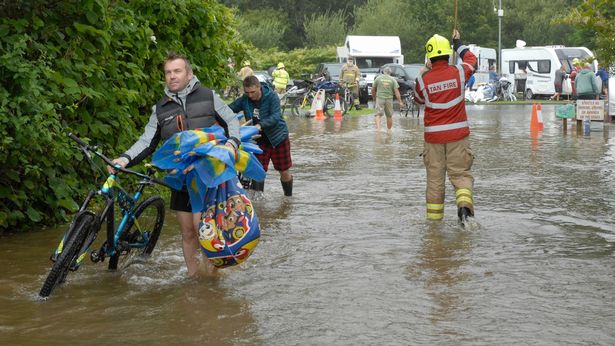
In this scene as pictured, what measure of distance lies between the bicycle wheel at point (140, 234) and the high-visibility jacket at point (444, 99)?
10.2 ft

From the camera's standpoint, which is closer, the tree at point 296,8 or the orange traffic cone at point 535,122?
the orange traffic cone at point 535,122

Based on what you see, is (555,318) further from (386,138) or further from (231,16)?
(386,138)

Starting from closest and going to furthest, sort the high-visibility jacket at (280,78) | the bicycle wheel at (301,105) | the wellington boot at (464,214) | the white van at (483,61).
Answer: the wellington boot at (464,214) < the high-visibility jacket at (280,78) < the bicycle wheel at (301,105) < the white van at (483,61)

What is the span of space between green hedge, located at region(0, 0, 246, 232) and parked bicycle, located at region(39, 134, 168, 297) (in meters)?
1.20

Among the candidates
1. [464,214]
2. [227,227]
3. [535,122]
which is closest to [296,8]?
[535,122]

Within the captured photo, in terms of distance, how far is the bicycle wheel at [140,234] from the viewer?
797cm

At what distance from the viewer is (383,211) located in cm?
1126

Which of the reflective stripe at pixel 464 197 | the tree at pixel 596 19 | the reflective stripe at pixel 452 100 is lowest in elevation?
the reflective stripe at pixel 464 197

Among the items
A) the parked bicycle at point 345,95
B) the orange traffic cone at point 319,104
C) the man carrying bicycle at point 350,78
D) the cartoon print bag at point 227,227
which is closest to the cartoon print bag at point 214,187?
the cartoon print bag at point 227,227

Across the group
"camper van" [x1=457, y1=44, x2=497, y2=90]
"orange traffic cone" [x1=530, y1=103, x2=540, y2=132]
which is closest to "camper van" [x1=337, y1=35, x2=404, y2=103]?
"camper van" [x1=457, y1=44, x2=497, y2=90]

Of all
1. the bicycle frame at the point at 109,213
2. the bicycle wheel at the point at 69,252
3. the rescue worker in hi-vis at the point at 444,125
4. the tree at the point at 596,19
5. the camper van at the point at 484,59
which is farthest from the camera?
the camper van at the point at 484,59

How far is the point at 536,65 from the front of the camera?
5012 cm

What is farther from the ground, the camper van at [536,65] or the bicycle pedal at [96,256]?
the bicycle pedal at [96,256]

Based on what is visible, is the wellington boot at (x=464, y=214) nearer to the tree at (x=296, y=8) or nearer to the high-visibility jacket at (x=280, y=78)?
the high-visibility jacket at (x=280, y=78)
